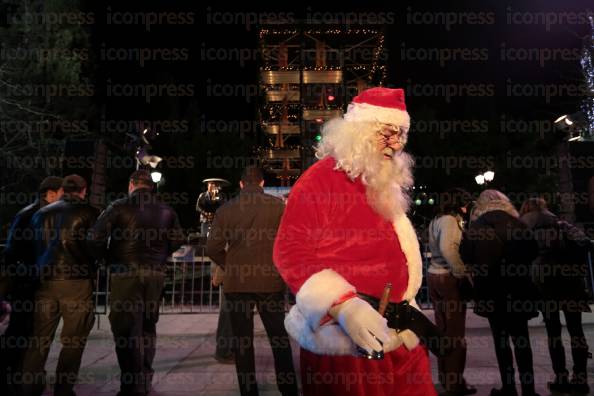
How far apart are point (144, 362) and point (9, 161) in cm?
1671

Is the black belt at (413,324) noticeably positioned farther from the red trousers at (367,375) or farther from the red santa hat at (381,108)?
the red santa hat at (381,108)

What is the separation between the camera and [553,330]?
4746mm

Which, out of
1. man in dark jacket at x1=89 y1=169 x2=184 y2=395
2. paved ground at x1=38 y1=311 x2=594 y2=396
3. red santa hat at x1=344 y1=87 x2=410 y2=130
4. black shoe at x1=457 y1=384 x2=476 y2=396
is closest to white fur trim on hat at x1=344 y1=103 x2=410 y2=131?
red santa hat at x1=344 y1=87 x2=410 y2=130

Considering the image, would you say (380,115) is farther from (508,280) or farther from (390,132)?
(508,280)

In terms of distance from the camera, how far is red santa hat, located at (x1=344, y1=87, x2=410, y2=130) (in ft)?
8.36

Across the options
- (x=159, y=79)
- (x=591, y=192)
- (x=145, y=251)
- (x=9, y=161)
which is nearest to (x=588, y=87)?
(x=591, y=192)

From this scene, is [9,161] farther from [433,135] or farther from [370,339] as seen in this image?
[433,135]

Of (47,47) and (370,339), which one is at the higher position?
(47,47)

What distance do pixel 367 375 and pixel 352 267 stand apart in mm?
492

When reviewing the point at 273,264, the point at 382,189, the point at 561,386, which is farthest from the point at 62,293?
the point at 561,386

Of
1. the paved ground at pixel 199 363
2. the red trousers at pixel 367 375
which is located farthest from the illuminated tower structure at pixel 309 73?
the red trousers at pixel 367 375

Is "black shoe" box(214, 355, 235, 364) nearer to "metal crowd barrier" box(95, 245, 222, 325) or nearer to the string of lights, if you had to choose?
"metal crowd barrier" box(95, 245, 222, 325)

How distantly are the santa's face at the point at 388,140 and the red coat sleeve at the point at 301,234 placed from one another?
496 millimetres

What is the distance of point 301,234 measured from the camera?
213 centimetres
